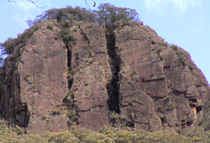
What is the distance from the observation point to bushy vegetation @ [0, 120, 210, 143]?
35.9 metres

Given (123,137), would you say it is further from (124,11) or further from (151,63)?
(124,11)

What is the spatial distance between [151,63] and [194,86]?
480 cm

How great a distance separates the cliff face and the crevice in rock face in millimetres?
88

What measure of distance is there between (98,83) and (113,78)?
2.40 m

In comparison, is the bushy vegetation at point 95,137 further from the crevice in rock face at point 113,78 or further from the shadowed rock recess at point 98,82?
the crevice in rock face at point 113,78

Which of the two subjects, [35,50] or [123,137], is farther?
[35,50]

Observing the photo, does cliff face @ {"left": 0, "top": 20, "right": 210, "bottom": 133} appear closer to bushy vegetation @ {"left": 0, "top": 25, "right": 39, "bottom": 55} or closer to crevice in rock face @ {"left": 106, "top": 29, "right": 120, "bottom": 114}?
crevice in rock face @ {"left": 106, "top": 29, "right": 120, "bottom": 114}

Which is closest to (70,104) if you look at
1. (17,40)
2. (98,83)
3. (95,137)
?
(98,83)

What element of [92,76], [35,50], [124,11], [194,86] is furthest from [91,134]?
[124,11]

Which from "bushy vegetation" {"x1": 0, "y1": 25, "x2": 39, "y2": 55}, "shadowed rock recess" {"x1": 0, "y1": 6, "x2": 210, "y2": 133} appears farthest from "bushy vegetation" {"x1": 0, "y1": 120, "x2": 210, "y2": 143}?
"bushy vegetation" {"x1": 0, "y1": 25, "x2": 39, "y2": 55}

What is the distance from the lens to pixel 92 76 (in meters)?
42.5

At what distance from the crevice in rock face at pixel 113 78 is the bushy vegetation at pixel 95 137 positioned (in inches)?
172

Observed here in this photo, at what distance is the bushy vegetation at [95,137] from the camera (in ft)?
118

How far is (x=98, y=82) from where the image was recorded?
139 feet
